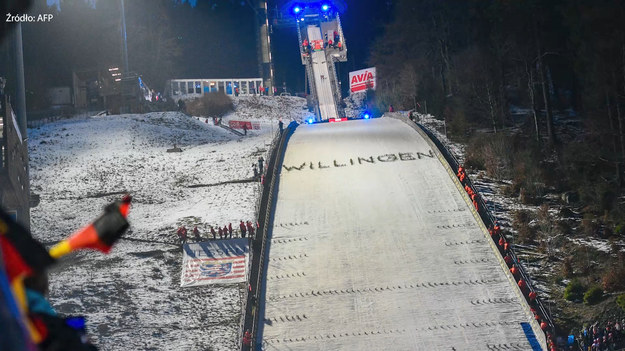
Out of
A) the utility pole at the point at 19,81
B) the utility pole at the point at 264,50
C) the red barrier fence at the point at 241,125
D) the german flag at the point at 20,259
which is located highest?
the utility pole at the point at 264,50

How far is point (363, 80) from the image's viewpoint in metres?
76.3

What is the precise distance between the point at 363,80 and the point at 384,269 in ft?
164

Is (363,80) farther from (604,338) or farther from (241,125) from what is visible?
(604,338)

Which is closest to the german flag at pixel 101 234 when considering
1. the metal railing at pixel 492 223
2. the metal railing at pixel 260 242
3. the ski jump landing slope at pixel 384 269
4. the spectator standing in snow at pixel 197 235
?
the ski jump landing slope at pixel 384 269

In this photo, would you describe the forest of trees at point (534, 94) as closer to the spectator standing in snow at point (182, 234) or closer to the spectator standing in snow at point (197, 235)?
the spectator standing in snow at point (197, 235)

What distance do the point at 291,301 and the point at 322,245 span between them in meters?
4.13

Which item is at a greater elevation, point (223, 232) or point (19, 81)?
point (19, 81)

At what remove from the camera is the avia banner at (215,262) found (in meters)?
29.5

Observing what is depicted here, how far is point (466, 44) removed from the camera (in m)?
66.2

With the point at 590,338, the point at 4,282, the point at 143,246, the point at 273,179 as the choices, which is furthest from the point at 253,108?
the point at 4,282

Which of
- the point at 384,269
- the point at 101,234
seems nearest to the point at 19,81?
the point at 101,234

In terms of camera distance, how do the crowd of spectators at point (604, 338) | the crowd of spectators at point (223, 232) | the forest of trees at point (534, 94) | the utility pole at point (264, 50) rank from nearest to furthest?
the crowd of spectators at point (604, 338) → the crowd of spectators at point (223, 232) → the forest of trees at point (534, 94) → the utility pole at point (264, 50)

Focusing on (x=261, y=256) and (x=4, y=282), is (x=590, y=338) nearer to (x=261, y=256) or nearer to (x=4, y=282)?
(x=261, y=256)

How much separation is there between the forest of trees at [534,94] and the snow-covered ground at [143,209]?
12426 millimetres
